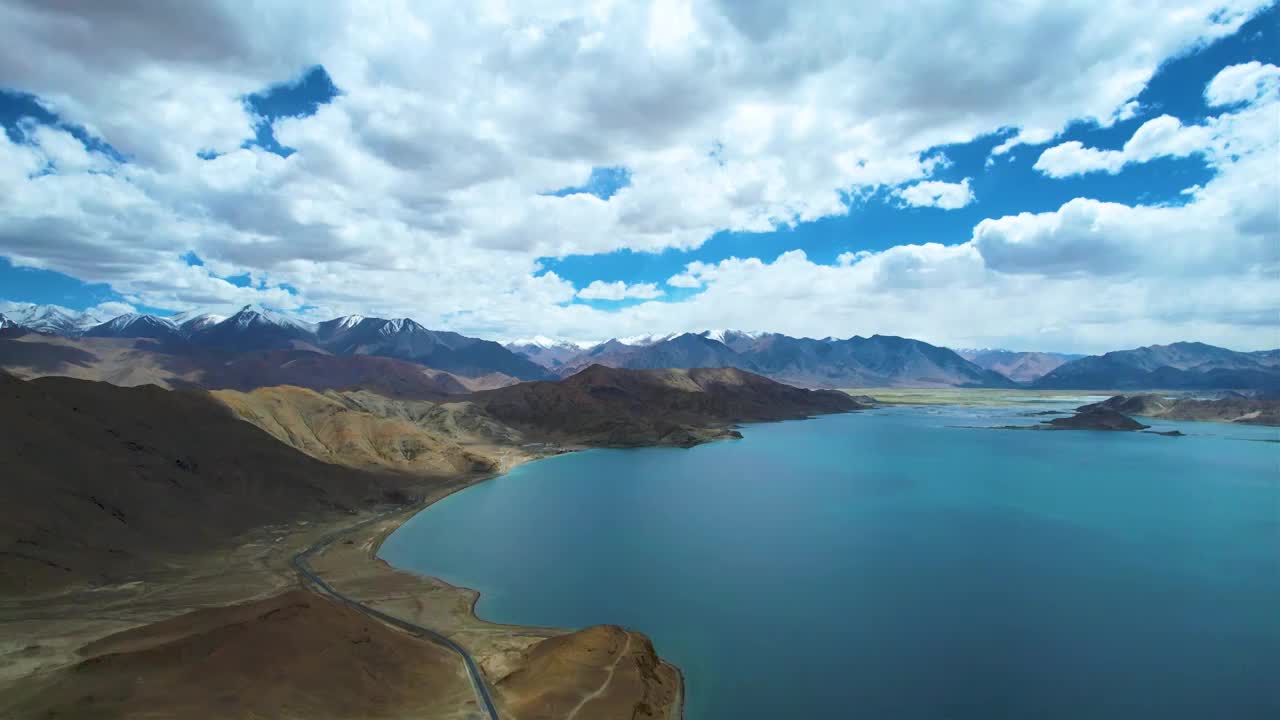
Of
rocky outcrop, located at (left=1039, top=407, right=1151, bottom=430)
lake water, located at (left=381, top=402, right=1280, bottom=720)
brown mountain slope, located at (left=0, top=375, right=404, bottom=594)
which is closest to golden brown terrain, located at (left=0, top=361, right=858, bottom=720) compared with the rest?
brown mountain slope, located at (left=0, top=375, right=404, bottom=594)

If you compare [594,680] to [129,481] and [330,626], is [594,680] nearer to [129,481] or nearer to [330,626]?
[330,626]

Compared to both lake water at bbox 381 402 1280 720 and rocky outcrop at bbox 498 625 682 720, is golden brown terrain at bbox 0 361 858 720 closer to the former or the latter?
rocky outcrop at bbox 498 625 682 720

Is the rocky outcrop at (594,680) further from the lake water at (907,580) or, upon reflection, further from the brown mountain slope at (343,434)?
the brown mountain slope at (343,434)

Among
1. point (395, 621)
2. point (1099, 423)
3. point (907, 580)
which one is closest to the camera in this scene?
point (395, 621)

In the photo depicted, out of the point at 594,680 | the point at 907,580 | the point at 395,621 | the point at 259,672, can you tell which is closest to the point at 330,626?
the point at 259,672

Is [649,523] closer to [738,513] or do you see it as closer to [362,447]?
[738,513]

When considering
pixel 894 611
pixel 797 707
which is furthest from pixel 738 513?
pixel 797 707
